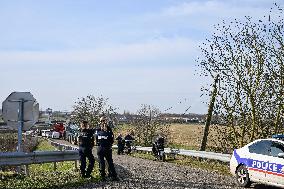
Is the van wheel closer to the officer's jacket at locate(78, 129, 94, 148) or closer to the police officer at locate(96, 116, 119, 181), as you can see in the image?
the police officer at locate(96, 116, 119, 181)

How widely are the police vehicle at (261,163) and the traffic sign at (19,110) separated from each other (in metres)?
6.12

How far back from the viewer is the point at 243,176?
14.5 meters

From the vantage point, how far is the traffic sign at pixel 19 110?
1380cm

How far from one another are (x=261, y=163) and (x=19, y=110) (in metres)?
6.86

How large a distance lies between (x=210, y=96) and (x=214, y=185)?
8.75 m

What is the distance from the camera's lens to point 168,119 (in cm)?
4484

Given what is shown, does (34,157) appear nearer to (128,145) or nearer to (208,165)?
(208,165)

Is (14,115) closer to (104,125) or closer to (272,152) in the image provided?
(104,125)

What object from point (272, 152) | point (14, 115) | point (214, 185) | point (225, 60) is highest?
point (225, 60)

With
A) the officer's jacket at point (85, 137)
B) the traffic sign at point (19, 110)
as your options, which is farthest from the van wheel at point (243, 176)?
the traffic sign at point (19, 110)

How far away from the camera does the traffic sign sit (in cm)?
1380

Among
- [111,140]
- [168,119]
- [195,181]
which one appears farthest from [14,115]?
[168,119]

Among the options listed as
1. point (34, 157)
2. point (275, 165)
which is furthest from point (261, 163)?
point (34, 157)

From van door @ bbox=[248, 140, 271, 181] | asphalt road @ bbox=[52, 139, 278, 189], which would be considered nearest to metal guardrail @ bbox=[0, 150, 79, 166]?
asphalt road @ bbox=[52, 139, 278, 189]
